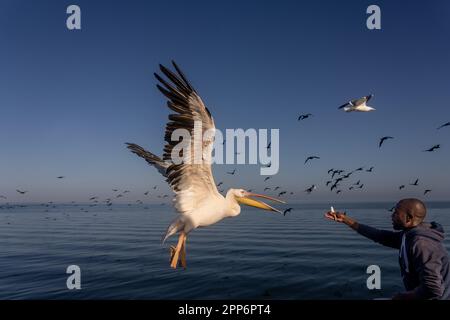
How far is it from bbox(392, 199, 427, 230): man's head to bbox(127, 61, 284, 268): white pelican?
295 centimetres

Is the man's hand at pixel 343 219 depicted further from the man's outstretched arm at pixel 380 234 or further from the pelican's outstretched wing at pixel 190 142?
the pelican's outstretched wing at pixel 190 142

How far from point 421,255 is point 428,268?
131 mm

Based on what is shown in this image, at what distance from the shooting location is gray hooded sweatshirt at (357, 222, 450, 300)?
3.41 metres

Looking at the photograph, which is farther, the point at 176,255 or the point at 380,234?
the point at 176,255

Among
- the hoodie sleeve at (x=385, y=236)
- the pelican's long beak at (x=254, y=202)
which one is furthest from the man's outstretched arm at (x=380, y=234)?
the pelican's long beak at (x=254, y=202)

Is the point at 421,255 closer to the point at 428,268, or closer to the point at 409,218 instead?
the point at 428,268

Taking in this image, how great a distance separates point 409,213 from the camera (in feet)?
12.0

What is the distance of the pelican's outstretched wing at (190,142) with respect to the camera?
6465mm

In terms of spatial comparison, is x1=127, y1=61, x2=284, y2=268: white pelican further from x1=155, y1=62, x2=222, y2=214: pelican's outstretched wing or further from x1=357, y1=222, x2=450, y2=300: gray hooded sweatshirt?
x1=357, y1=222, x2=450, y2=300: gray hooded sweatshirt

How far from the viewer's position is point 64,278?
16641 mm

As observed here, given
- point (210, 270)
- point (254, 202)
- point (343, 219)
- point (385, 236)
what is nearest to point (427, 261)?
point (385, 236)

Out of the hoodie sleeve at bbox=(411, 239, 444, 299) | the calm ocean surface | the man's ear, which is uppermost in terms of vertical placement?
the man's ear

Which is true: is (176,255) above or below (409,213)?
below

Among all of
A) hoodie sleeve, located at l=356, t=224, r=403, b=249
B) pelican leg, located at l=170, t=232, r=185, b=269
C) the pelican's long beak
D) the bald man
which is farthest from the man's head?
pelican leg, located at l=170, t=232, r=185, b=269
